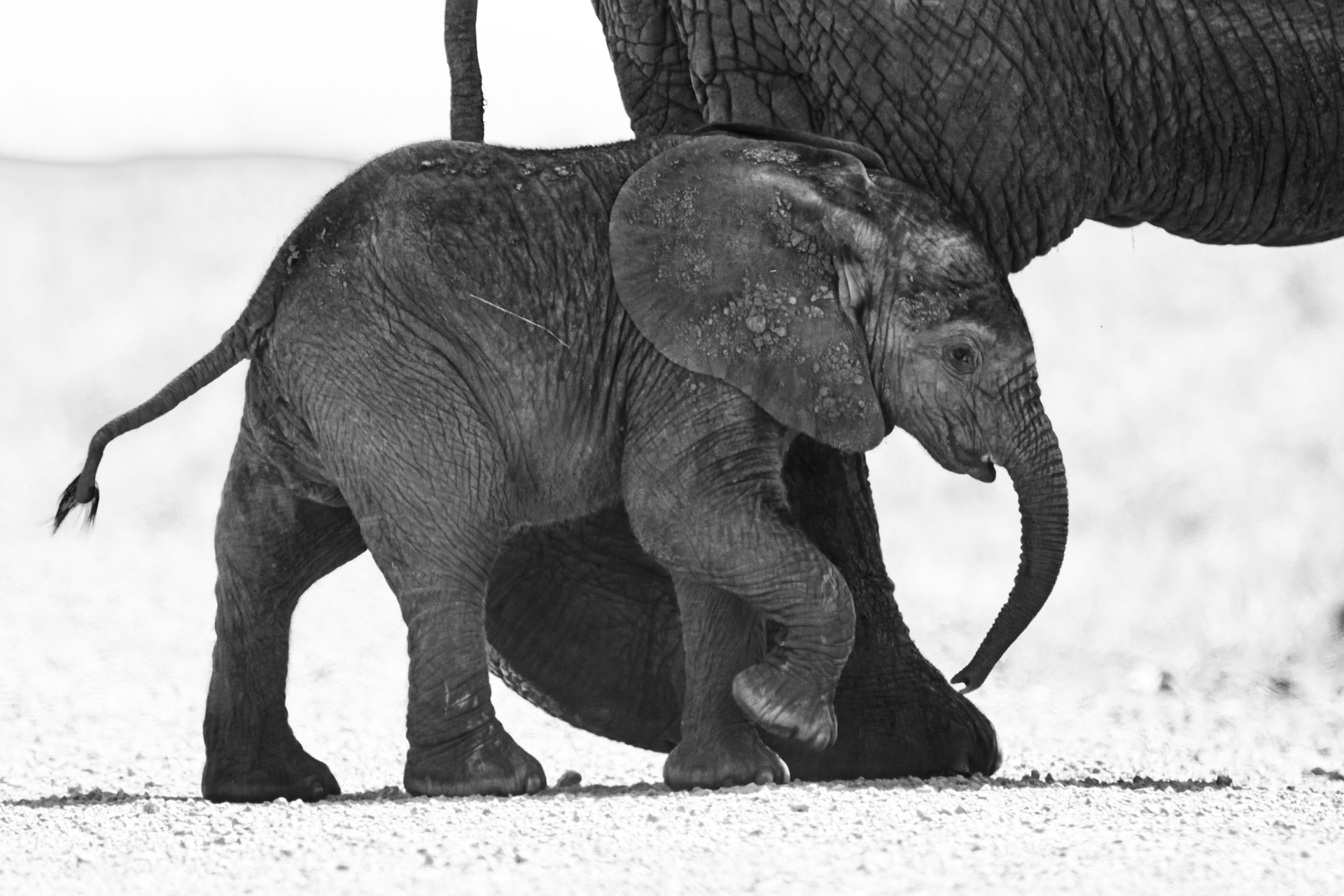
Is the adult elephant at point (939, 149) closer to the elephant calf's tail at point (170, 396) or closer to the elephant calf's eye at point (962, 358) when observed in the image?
the elephant calf's eye at point (962, 358)

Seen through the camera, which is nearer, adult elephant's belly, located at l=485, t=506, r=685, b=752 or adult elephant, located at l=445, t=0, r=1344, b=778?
adult elephant, located at l=445, t=0, r=1344, b=778

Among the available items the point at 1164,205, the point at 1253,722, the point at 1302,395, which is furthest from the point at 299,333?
the point at 1302,395

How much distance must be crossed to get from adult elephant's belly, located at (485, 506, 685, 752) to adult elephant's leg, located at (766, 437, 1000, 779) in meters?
0.44

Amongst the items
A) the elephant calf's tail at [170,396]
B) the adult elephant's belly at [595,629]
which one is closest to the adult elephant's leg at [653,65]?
the adult elephant's belly at [595,629]

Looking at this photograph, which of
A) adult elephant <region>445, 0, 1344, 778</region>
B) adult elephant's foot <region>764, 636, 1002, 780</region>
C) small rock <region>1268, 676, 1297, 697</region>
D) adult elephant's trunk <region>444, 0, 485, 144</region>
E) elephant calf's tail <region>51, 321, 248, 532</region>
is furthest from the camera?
small rock <region>1268, 676, 1297, 697</region>

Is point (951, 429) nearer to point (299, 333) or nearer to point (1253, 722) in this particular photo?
point (299, 333)

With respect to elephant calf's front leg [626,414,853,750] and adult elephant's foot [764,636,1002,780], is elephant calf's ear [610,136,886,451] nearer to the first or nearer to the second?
elephant calf's front leg [626,414,853,750]

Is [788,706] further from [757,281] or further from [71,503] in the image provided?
[71,503]

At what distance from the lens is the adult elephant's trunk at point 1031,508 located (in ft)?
23.0

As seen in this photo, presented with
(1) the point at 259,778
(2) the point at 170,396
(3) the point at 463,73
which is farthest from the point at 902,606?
(2) the point at 170,396

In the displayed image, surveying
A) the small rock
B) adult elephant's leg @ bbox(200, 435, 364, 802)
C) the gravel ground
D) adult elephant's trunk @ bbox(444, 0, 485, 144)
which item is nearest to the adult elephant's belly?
the gravel ground

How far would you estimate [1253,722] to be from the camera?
11219mm

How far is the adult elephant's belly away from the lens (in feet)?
26.1

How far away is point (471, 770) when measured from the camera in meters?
6.82
